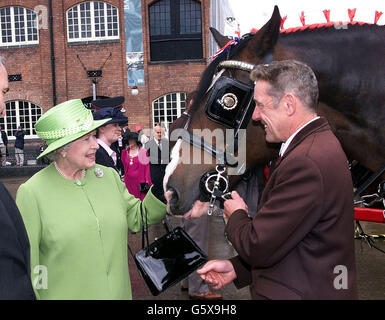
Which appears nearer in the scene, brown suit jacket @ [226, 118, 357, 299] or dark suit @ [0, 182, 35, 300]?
dark suit @ [0, 182, 35, 300]

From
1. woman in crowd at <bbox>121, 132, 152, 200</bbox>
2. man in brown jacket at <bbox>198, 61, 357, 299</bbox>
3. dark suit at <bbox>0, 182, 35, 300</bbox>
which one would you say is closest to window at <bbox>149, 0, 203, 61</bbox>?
woman in crowd at <bbox>121, 132, 152, 200</bbox>

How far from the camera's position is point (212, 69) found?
8.93ft

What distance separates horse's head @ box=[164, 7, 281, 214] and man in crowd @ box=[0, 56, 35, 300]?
973 millimetres

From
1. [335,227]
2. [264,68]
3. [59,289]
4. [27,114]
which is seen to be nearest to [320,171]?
[335,227]

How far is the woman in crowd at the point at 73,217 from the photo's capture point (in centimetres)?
239

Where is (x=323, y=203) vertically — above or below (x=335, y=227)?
above

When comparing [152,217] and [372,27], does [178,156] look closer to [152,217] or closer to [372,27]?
[152,217]

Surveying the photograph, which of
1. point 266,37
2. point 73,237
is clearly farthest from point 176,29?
point 73,237

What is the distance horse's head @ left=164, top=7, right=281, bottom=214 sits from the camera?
246 cm

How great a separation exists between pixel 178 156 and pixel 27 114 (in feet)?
75.0

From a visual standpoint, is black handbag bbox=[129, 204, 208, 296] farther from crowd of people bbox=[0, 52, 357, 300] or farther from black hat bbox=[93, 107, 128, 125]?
black hat bbox=[93, 107, 128, 125]

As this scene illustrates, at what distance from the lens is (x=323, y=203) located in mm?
1721

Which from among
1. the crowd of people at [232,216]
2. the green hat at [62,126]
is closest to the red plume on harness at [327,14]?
the crowd of people at [232,216]

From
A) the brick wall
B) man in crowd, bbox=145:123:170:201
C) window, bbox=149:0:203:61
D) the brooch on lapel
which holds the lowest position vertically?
man in crowd, bbox=145:123:170:201
